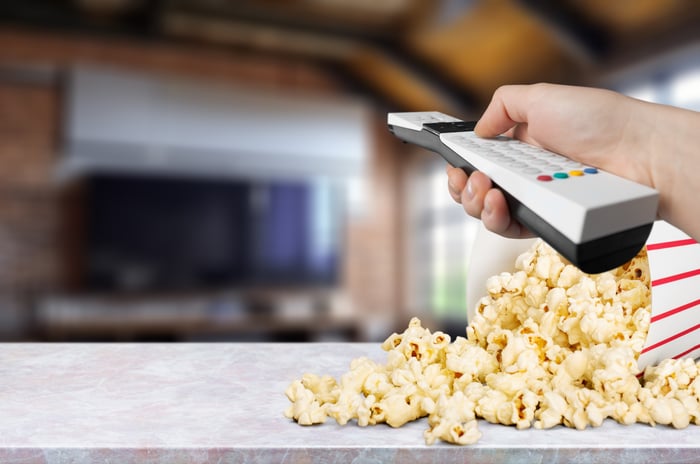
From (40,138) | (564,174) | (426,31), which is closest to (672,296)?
(564,174)

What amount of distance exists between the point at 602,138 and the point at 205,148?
373 cm

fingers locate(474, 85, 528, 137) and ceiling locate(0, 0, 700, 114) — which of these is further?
ceiling locate(0, 0, 700, 114)

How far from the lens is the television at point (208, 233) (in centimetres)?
402

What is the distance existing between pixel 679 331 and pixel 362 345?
1.27ft

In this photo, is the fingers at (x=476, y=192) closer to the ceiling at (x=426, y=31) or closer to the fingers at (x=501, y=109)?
the fingers at (x=501, y=109)

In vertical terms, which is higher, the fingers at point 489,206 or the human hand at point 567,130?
the human hand at point 567,130

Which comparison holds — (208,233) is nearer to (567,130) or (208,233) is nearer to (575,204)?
(567,130)

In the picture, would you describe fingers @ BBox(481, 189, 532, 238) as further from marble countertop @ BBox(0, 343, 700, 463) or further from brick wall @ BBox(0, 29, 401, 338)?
brick wall @ BBox(0, 29, 401, 338)

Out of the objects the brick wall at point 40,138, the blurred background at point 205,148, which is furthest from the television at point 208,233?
the brick wall at point 40,138

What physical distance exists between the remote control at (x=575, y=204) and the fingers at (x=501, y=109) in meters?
0.09

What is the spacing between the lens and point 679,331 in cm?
56

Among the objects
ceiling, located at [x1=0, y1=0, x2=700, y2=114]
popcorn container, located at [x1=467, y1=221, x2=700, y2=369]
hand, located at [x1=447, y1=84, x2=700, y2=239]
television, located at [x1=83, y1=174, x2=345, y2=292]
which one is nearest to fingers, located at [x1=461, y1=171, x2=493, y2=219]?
hand, located at [x1=447, y1=84, x2=700, y2=239]

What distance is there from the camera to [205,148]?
4.18 metres

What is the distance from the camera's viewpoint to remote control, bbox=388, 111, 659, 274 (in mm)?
439
